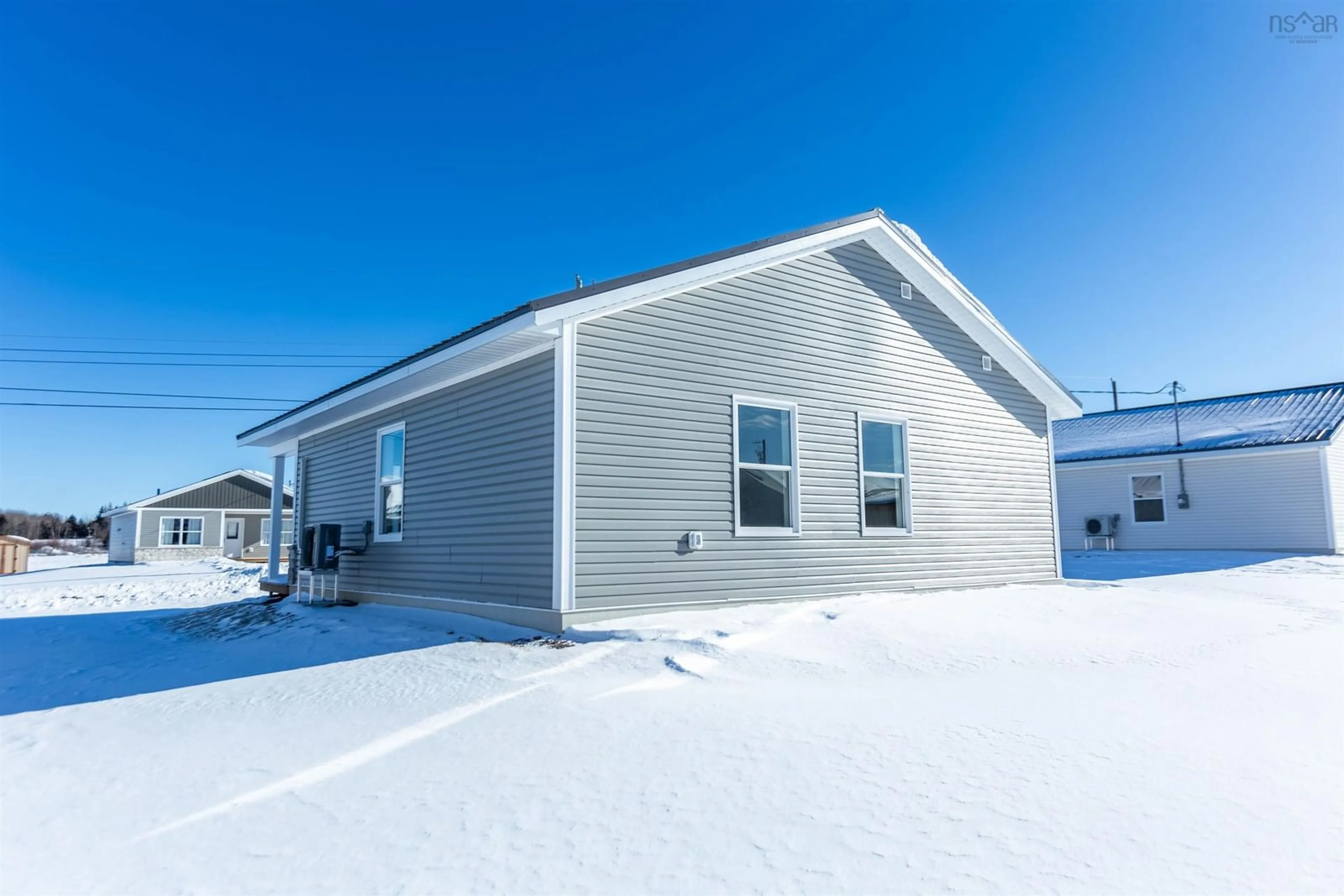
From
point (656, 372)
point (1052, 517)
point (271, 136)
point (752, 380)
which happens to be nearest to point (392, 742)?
point (656, 372)

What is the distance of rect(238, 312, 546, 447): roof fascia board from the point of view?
680 centimetres

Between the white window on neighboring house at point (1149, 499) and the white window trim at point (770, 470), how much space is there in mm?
16019

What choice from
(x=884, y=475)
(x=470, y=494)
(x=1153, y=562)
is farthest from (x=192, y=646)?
(x=1153, y=562)

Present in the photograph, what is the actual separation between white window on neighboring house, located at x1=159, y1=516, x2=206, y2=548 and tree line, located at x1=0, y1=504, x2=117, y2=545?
124 ft

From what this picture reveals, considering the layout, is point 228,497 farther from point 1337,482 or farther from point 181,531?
point 1337,482

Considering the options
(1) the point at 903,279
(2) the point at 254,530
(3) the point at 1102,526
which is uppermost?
(1) the point at 903,279

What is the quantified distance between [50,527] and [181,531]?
51107mm

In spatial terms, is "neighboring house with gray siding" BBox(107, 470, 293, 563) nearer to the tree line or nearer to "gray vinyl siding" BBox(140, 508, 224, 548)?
"gray vinyl siding" BBox(140, 508, 224, 548)

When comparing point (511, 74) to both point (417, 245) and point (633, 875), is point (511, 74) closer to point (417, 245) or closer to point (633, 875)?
point (417, 245)

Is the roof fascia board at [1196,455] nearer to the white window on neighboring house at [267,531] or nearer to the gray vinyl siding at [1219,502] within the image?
the gray vinyl siding at [1219,502]

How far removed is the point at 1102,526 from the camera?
21.0 metres

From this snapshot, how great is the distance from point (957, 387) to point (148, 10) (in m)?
13.7

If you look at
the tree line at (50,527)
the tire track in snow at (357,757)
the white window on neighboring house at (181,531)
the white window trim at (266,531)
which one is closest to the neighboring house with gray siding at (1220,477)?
the tire track in snow at (357,757)

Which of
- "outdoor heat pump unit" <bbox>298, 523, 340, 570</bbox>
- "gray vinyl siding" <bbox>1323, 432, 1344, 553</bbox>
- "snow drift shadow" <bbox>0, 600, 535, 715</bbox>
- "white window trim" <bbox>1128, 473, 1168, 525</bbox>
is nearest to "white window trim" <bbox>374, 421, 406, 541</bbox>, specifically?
"outdoor heat pump unit" <bbox>298, 523, 340, 570</bbox>
